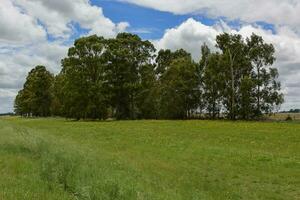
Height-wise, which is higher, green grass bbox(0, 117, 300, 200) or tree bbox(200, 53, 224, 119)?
tree bbox(200, 53, 224, 119)

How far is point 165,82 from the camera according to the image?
9006 cm

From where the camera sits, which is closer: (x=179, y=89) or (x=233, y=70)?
(x=233, y=70)

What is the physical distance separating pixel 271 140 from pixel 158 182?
21.0 meters

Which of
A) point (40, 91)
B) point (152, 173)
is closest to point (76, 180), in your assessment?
point (152, 173)

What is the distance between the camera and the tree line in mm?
80688

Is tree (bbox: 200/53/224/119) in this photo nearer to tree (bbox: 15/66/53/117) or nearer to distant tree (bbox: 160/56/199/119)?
distant tree (bbox: 160/56/199/119)

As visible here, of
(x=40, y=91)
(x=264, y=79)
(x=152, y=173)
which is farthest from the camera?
(x=40, y=91)

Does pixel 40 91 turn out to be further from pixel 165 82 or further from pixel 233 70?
pixel 233 70

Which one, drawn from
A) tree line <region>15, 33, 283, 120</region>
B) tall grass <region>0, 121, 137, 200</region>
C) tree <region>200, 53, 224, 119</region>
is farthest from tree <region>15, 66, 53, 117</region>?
tall grass <region>0, 121, 137, 200</region>

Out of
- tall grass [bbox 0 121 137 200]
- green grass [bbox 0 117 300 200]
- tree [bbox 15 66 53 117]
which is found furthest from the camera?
tree [bbox 15 66 53 117]

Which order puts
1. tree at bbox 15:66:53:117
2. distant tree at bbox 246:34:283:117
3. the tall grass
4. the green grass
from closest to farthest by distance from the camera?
the tall grass → the green grass → distant tree at bbox 246:34:283:117 → tree at bbox 15:66:53:117

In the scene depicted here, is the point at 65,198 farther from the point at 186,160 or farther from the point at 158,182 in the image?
the point at 186,160

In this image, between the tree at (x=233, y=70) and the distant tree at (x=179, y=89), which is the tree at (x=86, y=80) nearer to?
the distant tree at (x=179, y=89)

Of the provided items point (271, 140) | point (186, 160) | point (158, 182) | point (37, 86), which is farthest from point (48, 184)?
point (37, 86)
